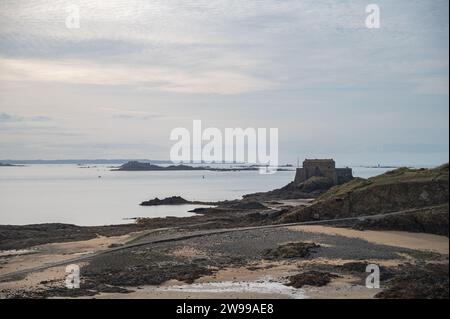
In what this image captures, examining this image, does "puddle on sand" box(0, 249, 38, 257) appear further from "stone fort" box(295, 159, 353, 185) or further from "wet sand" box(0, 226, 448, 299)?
"stone fort" box(295, 159, 353, 185)

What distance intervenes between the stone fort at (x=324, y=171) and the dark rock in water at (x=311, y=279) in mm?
52338

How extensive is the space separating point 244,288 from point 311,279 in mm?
2465

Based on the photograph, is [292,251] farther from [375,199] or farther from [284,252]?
[375,199]

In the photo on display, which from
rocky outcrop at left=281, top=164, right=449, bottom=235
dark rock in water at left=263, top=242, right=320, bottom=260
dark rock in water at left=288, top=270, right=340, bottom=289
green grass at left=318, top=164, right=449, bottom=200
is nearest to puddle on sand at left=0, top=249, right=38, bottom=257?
dark rock in water at left=263, top=242, right=320, bottom=260

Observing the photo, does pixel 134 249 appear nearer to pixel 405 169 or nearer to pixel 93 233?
pixel 93 233

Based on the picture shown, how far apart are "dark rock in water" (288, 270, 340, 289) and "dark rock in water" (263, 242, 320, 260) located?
4.14 meters

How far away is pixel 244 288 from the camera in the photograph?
60.3 feet

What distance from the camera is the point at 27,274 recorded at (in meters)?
22.4

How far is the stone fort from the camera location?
72000 mm

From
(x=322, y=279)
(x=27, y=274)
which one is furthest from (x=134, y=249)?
(x=322, y=279)

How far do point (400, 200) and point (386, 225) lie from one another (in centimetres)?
434
